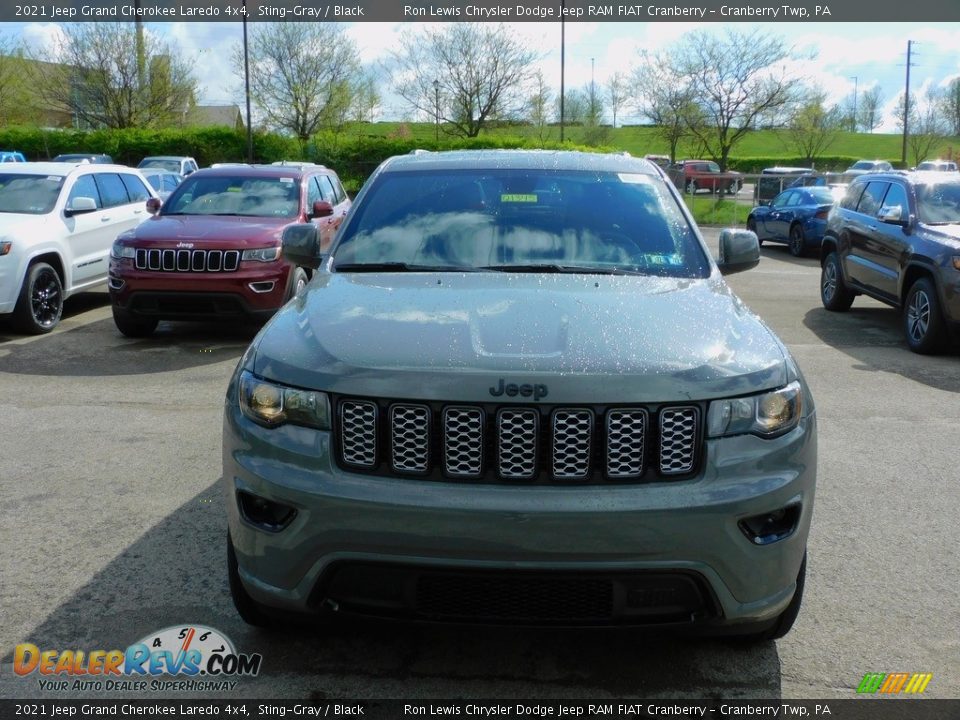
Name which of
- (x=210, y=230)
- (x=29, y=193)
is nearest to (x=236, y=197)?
(x=210, y=230)

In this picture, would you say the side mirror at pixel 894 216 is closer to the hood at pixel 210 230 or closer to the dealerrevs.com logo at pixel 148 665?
the hood at pixel 210 230

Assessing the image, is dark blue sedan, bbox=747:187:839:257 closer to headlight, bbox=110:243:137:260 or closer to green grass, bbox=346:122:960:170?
headlight, bbox=110:243:137:260

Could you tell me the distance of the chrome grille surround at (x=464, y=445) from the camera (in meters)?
2.76

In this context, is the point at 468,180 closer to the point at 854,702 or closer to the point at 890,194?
the point at 854,702

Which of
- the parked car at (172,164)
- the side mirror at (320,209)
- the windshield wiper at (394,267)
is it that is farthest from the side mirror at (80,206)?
the parked car at (172,164)

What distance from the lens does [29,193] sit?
10398mm

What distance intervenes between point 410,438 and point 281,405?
43cm

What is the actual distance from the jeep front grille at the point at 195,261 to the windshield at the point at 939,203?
267 inches

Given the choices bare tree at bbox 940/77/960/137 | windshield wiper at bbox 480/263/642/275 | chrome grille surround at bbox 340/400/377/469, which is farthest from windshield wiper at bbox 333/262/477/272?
bare tree at bbox 940/77/960/137

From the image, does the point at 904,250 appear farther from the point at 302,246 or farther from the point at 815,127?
the point at 815,127

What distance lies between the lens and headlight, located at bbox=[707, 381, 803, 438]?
2.81 metres

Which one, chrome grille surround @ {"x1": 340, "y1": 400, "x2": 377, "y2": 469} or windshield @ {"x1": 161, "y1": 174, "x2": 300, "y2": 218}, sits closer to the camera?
chrome grille surround @ {"x1": 340, "y1": 400, "x2": 377, "y2": 469}

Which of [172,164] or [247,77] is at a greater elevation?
[247,77]

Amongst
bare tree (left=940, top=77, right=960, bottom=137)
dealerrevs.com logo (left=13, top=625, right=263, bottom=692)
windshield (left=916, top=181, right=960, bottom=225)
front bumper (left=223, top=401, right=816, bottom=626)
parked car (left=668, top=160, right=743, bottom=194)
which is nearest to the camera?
front bumper (left=223, top=401, right=816, bottom=626)
